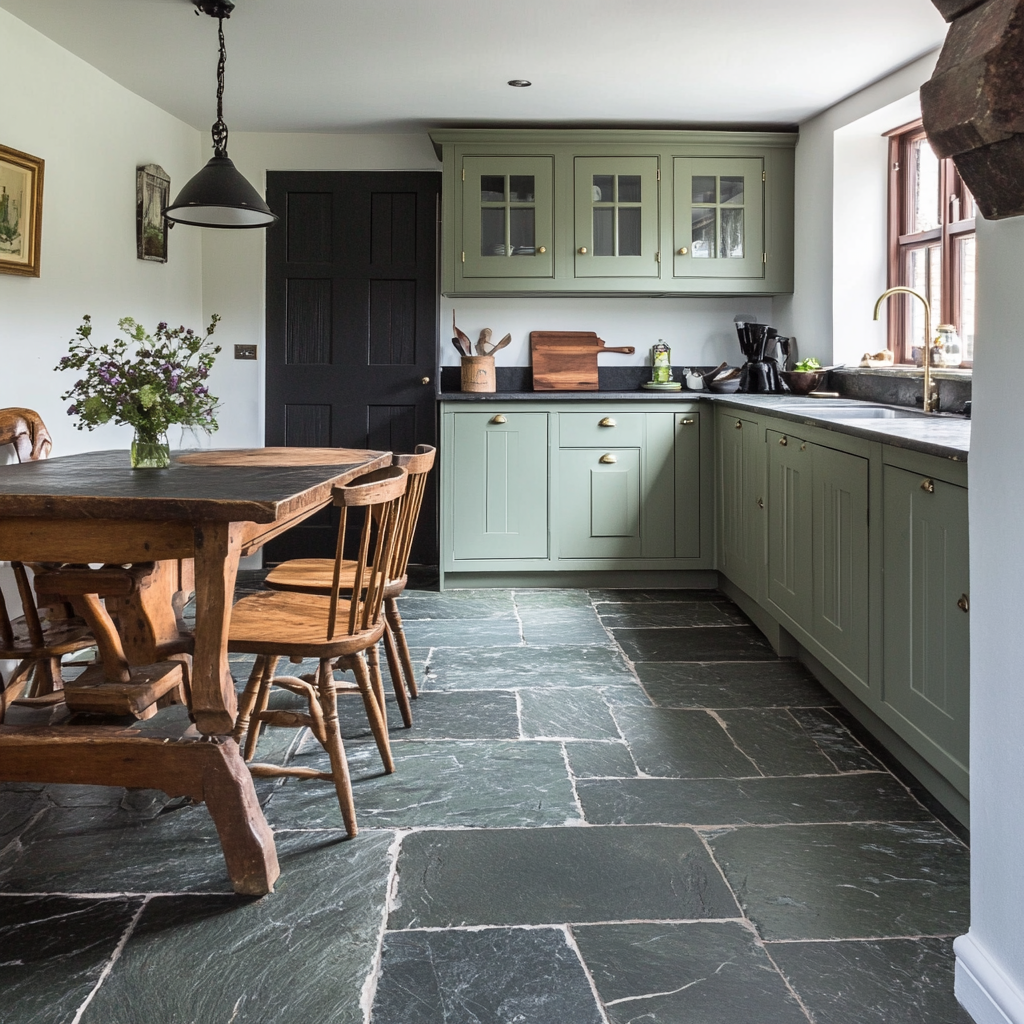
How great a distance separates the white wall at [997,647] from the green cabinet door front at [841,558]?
1287 millimetres

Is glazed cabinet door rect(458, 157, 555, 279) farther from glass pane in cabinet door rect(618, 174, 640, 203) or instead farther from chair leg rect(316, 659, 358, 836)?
chair leg rect(316, 659, 358, 836)

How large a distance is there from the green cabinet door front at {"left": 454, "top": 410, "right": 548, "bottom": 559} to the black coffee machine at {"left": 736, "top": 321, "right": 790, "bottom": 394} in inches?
42.8

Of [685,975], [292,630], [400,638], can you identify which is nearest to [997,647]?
[685,975]

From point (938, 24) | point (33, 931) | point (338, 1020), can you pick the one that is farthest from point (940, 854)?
point (938, 24)

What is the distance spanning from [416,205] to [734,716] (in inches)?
139

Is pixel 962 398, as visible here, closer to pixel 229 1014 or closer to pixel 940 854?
pixel 940 854

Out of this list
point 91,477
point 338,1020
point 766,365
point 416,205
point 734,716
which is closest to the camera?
point 338,1020

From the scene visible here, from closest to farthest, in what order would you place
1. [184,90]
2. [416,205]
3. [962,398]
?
[962,398] < [184,90] < [416,205]

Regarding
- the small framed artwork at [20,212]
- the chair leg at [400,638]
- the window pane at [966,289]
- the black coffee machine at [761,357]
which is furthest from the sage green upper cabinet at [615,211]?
the chair leg at [400,638]

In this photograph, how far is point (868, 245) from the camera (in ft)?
16.6

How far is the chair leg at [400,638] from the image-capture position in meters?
3.23

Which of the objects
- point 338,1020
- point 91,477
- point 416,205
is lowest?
point 338,1020

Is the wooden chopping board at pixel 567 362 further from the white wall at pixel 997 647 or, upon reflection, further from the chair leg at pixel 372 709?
the white wall at pixel 997 647

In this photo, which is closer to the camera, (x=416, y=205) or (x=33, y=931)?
(x=33, y=931)
